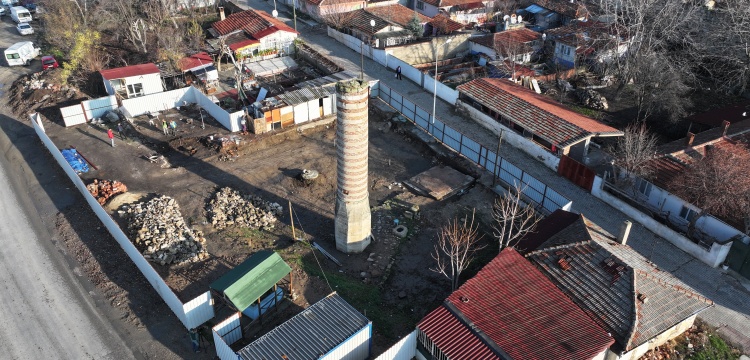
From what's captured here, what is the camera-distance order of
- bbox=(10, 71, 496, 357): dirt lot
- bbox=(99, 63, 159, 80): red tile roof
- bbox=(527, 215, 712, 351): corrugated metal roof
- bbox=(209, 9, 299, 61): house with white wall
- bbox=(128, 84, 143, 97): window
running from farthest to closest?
bbox=(209, 9, 299, 61): house with white wall, bbox=(128, 84, 143, 97): window, bbox=(99, 63, 159, 80): red tile roof, bbox=(10, 71, 496, 357): dirt lot, bbox=(527, 215, 712, 351): corrugated metal roof

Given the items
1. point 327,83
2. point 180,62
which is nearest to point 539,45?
point 327,83

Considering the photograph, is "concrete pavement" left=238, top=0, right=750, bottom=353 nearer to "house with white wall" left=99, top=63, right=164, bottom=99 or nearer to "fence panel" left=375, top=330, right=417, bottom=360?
"fence panel" left=375, top=330, right=417, bottom=360

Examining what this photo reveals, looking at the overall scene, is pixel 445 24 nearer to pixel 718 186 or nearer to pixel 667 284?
pixel 718 186

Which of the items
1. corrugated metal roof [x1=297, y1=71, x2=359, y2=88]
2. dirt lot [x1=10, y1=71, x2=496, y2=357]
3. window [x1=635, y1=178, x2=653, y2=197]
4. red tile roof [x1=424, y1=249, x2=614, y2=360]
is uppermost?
corrugated metal roof [x1=297, y1=71, x2=359, y2=88]

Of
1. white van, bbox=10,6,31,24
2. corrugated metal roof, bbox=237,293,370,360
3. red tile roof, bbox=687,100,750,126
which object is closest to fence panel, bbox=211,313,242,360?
corrugated metal roof, bbox=237,293,370,360

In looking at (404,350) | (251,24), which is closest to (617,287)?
(404,350)

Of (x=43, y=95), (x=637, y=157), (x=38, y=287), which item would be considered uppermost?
(x=637, y=157)
